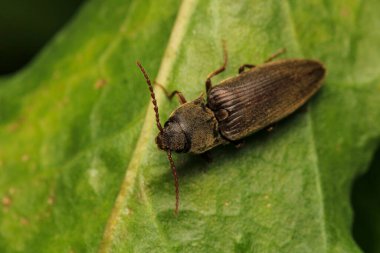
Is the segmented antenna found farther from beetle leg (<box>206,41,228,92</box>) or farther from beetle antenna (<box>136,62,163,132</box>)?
beetle leg (<box>206,41,228,92</box>)

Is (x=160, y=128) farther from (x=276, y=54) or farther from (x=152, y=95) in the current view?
(x=276, y=54)

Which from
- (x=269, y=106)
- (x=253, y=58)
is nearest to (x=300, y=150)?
(x=269, y=106)

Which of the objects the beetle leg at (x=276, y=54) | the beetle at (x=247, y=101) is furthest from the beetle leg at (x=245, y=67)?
the beetle leg at (x=276, y=54)

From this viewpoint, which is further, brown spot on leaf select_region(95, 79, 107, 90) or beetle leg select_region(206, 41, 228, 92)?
brown spot on leaf select_region(95, 79, 107, 90)

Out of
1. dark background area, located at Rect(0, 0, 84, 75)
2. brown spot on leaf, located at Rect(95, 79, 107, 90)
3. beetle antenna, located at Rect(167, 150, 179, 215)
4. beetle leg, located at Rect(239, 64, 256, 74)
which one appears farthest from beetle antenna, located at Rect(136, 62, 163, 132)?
dark background area, located at Rect(0, 0, 84, 75)

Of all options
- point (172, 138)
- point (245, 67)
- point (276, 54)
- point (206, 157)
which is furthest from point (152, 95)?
point (276, 54)
